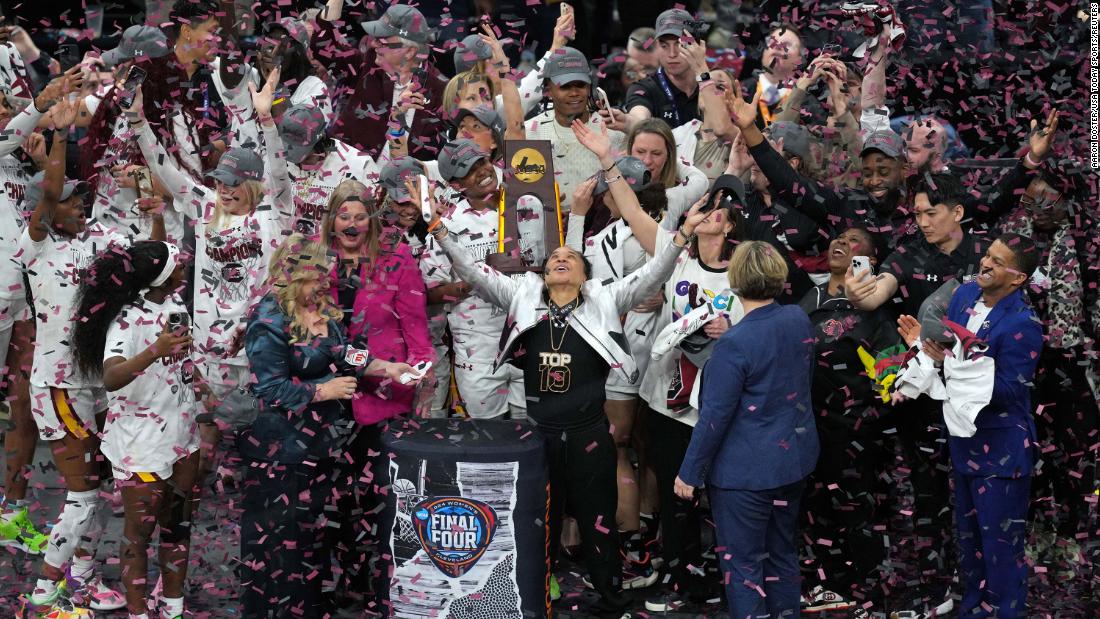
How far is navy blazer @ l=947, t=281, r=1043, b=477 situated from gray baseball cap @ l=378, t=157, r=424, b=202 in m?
3.07

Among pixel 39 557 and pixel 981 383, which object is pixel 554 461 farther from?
pixel 39 557

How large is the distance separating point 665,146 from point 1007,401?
2414 millimetres

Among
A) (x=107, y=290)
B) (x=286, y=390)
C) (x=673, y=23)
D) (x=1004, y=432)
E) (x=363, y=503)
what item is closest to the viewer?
(x=286, y=390)

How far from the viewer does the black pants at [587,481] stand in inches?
290

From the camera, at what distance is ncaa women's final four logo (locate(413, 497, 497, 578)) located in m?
6.96

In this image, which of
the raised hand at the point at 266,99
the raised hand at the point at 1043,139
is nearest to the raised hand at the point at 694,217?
the raised hand at the point at 1043,139

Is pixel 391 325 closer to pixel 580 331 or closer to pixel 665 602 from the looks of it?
pixel 580 331

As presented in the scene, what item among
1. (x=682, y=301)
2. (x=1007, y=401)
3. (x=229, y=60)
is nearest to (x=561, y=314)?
(x=682, y=301)

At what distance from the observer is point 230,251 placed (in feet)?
26.3

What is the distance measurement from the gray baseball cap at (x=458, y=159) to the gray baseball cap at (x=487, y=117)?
0.40 meters

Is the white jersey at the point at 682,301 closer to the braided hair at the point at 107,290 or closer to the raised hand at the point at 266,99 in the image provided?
the raised hand at the point at 266,99

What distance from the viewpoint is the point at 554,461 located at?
7383 mm

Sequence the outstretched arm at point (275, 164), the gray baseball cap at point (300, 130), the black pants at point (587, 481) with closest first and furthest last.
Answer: the black pants at point (587, 481) → the outstretched arm at point (275, 164) → the gray baseball cap at point (300, 130)

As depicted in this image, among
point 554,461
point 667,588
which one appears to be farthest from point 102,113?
point 667,588
